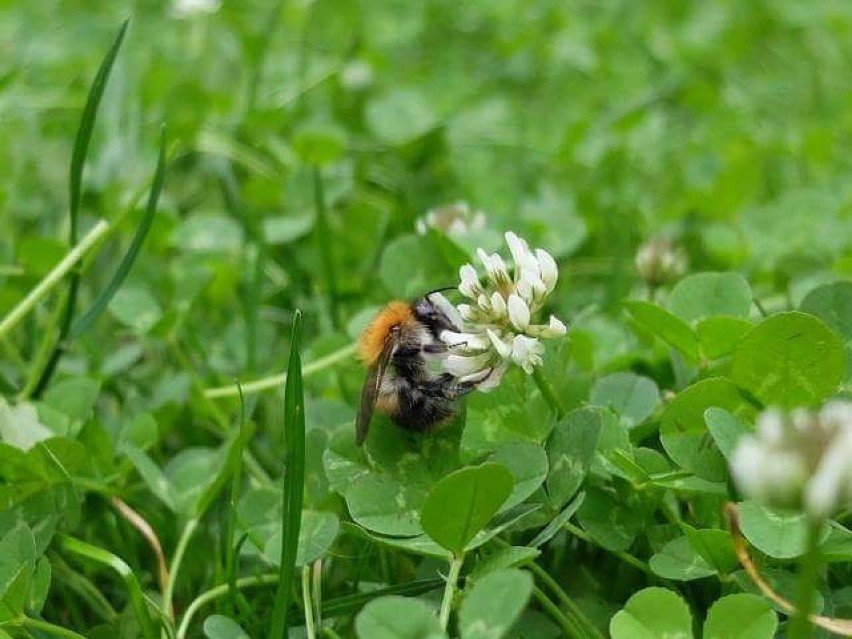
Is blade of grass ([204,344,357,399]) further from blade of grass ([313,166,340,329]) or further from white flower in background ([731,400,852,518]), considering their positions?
white flower in background ([731,400,852,518])

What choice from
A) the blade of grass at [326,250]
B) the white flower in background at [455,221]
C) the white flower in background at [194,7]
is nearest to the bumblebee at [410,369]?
the white flower in background at [455,221]

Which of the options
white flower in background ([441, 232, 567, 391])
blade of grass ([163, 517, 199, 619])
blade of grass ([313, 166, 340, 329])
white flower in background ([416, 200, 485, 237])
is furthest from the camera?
blade of grass ([313, 166, 340, 329])

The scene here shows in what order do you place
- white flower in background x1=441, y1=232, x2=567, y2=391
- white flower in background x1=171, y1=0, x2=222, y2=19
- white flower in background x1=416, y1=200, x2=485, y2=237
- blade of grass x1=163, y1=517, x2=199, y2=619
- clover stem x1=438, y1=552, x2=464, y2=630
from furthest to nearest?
1. white flower in background x1=171, y1=0, x2=222, y2=19
2. white flower in background x1=416, y1=200, x2=485, y2=237
3. blade of grass x1=163, y1=517, x2=199, y2=619
4. white flower in background x1=441, y1=232, x2=567, y2=391
5. clover stem x1=438, y1=552, x2=464, y2=630

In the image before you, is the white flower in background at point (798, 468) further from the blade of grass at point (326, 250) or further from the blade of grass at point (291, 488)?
the blade of grass at point (326, 250)

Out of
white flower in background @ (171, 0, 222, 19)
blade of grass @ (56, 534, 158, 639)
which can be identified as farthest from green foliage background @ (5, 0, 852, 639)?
white flower in background @ (171, 0, 222, 19)

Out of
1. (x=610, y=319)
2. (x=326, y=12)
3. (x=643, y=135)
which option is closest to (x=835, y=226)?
(x=610, y=319)

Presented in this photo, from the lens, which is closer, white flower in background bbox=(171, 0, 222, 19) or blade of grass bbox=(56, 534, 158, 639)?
blade of grass bbox=(56, 534, 158, 639)

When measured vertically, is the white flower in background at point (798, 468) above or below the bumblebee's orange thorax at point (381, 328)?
above
